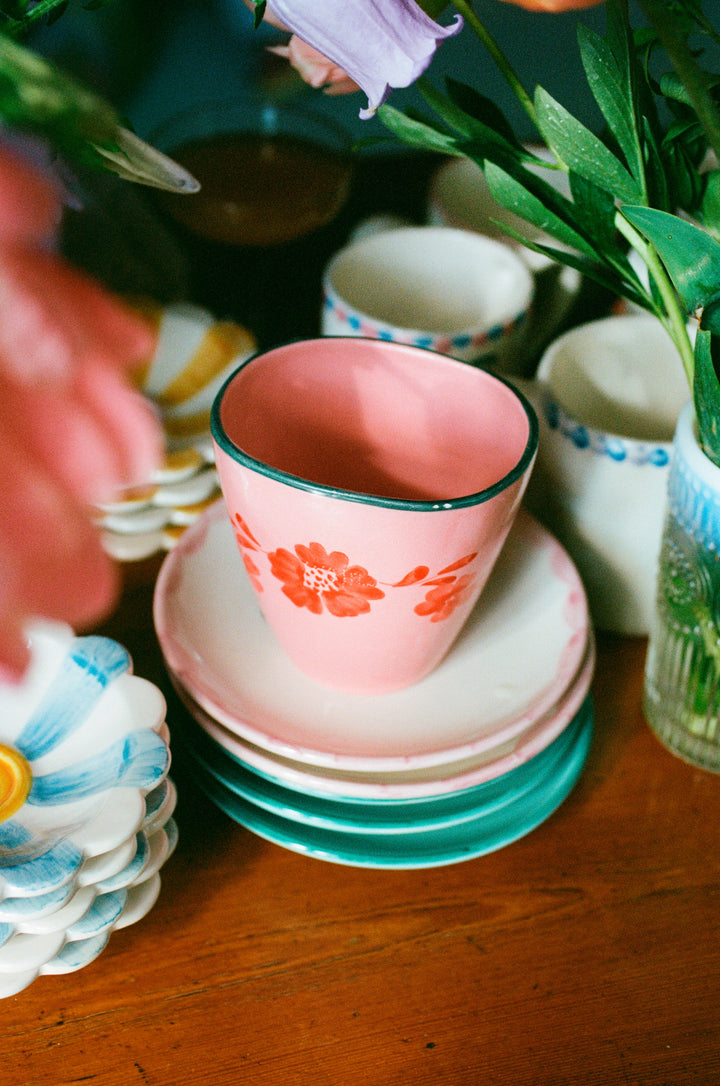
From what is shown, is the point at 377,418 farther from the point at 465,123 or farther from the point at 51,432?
the point at 51,432

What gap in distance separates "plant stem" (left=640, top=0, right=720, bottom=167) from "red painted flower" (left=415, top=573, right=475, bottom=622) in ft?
0.46

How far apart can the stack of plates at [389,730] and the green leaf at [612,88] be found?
0.16 m

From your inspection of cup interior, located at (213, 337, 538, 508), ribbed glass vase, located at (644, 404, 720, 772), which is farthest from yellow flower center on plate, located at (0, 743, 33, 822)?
ribbed glass vase, located at (644, 404, 720, 772)

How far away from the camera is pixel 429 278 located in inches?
19.5

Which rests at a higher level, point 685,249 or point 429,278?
point 685,249

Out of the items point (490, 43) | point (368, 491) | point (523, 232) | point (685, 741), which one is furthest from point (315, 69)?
point (523, 232)

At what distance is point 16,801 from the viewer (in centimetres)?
28

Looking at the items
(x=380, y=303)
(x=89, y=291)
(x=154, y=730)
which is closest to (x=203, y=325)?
(x=380, y=303)

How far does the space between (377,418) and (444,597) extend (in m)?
0.08

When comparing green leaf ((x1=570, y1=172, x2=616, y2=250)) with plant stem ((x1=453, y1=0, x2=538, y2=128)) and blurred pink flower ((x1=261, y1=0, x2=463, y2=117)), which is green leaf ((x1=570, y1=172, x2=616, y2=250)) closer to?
plant stem ((x1=453, y1=0, x2=538, y2=128))

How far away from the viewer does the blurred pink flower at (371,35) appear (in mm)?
149

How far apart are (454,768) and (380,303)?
27cm

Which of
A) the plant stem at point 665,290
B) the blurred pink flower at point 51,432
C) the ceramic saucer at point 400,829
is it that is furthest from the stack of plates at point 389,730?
the blurred pink flower at point 51,432

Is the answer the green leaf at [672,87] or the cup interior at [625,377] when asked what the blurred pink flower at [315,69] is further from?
the cup interior at [625,377]
